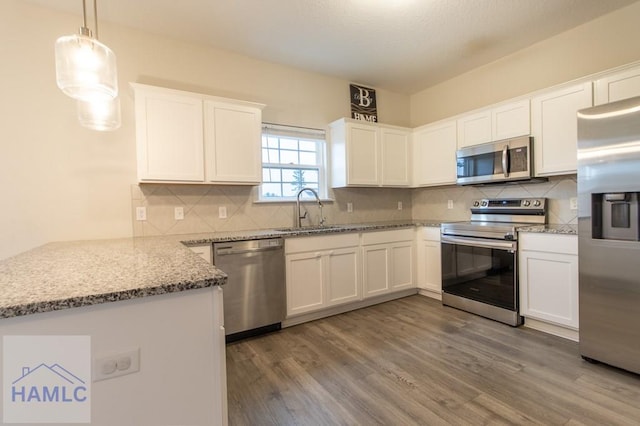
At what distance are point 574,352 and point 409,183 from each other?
2.37 metres

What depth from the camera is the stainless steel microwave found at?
9.30 ft

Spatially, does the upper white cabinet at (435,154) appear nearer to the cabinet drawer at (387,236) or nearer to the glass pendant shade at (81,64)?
the cabinet drawer at (387,236)

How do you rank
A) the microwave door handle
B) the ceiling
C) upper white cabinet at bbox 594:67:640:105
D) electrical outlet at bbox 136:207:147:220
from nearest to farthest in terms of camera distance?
upper white cabinet at bbox 594:67:640:105 → the ceiling → electrical outlet at bbox 136:207:147:220 → the microwave door handle

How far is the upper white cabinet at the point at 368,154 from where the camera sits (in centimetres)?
354

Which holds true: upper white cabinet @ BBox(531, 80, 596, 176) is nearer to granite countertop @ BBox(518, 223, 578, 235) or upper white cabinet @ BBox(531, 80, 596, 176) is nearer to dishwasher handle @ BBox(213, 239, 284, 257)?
granite countertop @ BBox(518, 223, 578, 235)

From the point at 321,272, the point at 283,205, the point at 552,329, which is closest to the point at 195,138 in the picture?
the point at 283,205

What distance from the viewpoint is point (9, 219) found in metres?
2.29

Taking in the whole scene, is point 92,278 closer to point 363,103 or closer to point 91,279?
point 91,279

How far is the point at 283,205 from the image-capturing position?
3412 millimetres

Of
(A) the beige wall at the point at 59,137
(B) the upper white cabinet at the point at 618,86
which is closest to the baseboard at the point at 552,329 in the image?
(B) the upper white cabinet at the point at 618,86

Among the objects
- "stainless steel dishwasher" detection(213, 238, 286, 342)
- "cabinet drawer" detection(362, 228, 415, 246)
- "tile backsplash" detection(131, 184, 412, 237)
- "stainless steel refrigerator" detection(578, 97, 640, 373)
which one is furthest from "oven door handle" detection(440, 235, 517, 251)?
"stainless steel dishwasher" detection(213, 238, 286, 342)

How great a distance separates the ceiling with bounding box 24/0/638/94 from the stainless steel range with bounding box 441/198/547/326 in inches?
63.9

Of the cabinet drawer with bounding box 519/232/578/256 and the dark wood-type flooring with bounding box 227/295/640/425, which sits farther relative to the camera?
the cabinet drawer with bounding box 519/232/578/256

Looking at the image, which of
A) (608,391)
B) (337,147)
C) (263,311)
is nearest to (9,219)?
(263,311)
